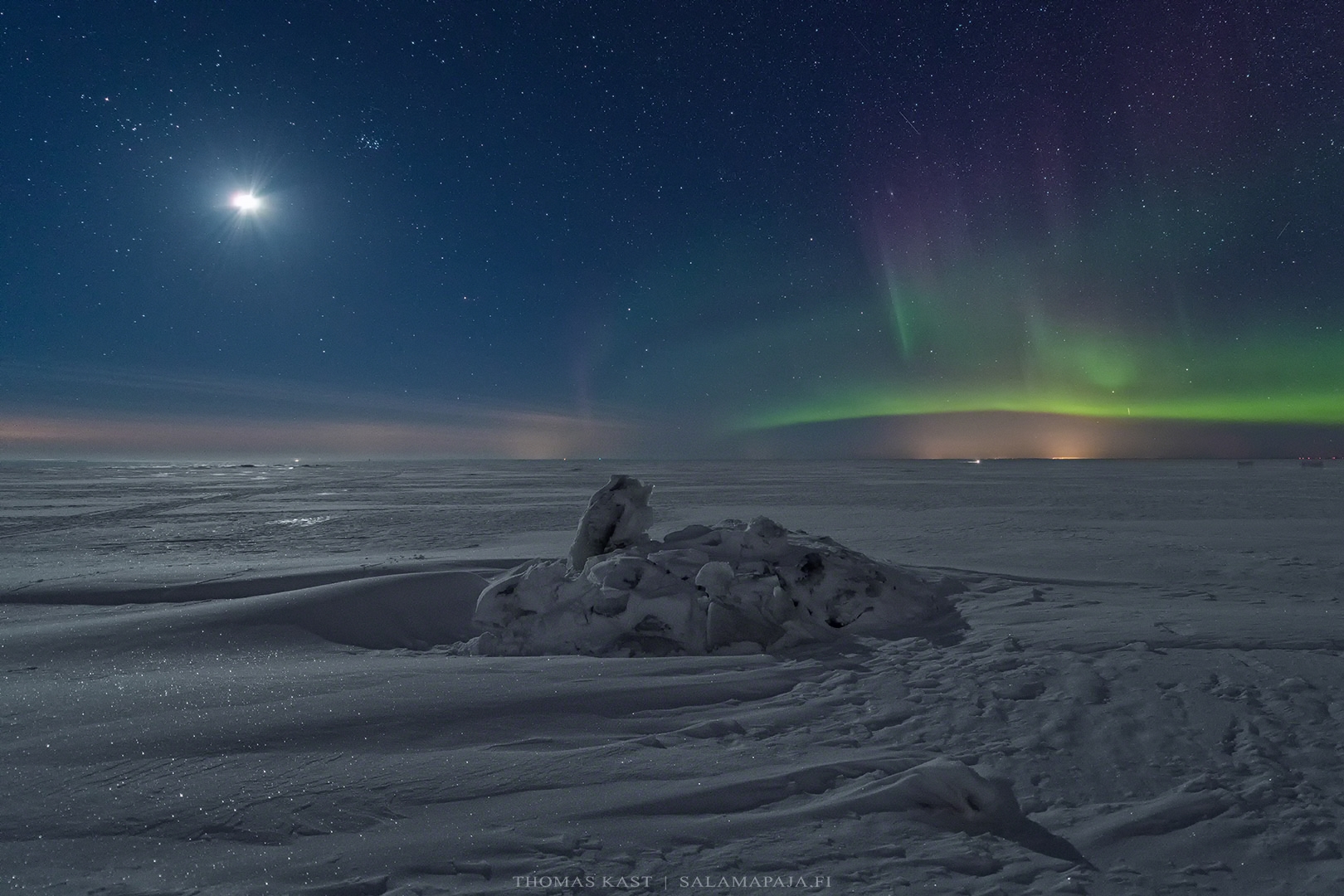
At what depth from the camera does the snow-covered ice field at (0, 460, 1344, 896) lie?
203cm

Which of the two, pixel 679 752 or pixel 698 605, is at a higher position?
pixel 698 605

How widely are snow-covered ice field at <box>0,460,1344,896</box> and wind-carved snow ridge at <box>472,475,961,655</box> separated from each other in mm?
350

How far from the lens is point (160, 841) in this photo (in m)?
2.18

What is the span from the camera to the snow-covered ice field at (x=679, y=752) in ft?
6.66

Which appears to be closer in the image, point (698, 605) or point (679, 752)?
point (679, 752)

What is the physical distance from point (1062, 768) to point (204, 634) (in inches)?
222

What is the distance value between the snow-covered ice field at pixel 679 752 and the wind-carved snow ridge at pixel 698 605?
1.15 ft

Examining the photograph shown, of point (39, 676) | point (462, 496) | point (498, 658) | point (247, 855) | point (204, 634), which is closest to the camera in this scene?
point (247, 855)

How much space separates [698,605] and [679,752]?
6.87 ft

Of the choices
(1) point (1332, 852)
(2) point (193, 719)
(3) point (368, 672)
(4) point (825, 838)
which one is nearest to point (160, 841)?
(2) point (193, 719)

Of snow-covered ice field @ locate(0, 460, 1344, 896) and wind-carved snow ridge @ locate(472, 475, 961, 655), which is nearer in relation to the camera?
snow-covered ice field @ locate(0, 460, 1344, 896)

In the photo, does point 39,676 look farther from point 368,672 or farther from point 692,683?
point 692,683

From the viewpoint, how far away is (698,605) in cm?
494

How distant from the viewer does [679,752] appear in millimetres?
2857
